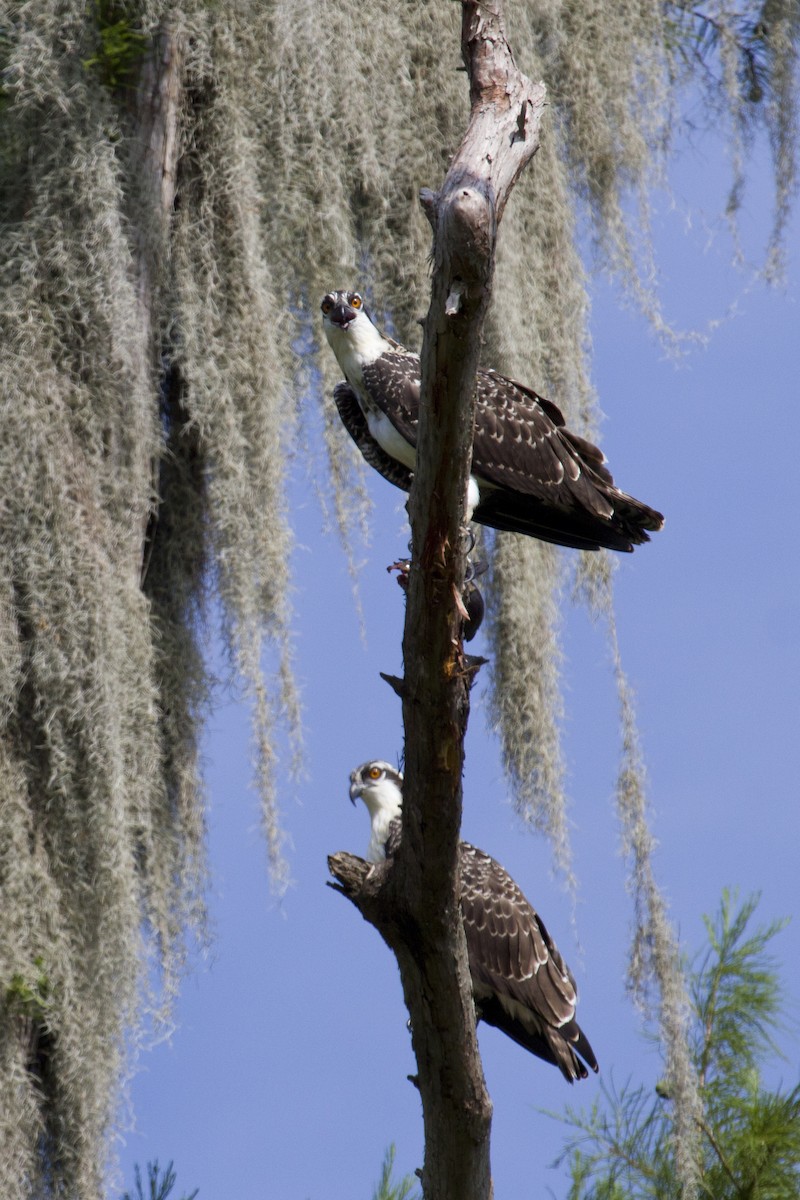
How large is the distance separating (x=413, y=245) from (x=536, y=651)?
42.1 inches

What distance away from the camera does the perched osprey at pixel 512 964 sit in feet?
10.7

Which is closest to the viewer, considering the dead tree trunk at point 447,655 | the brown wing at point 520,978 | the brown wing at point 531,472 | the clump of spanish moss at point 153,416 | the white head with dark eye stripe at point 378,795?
the dead tree trunk at point 447,655

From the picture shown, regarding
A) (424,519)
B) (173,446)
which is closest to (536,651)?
(173,446)

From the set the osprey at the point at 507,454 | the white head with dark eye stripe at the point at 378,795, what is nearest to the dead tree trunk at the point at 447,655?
the osprey at the point at 507,454

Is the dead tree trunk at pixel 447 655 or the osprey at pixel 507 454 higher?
the osprey at pixel 507 454

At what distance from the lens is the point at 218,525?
3.37 m

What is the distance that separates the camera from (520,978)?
330 cm

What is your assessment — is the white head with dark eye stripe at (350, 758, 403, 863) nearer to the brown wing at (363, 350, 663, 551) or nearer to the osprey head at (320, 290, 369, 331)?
the brown wing at (363, 350, 663, 551)

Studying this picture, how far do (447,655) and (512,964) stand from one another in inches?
60.7

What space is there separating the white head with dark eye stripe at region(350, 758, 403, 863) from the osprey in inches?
29.6

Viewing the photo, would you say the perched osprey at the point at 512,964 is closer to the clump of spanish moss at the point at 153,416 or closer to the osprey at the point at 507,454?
the clump of spanish moss at the point at 153,416

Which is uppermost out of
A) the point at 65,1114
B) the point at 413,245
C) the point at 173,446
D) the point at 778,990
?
the point at 413,245

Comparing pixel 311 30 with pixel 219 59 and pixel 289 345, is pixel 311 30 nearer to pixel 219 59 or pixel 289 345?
pixel 219 59

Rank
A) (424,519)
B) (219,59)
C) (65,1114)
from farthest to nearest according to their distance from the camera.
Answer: (219,59) < (65,1114) < (424,519)
